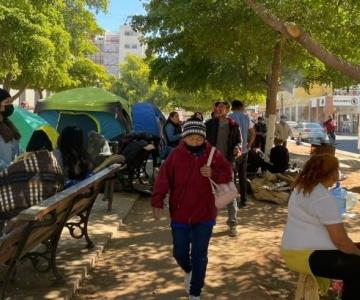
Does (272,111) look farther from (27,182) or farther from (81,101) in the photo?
(27,182)

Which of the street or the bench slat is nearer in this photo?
the bench slat

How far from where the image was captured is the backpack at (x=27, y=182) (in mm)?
4105

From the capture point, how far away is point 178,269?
568 centimetres

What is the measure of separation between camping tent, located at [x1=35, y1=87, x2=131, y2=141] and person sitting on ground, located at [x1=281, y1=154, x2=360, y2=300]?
10870 mm

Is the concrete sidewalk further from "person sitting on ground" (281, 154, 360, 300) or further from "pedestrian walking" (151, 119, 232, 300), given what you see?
"person sitting on ground" (281, 154, 360, 300)

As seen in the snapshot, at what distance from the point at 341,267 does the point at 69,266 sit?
278 centimetres

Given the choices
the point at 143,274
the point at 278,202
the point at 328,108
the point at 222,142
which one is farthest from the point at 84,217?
the point at 328,108

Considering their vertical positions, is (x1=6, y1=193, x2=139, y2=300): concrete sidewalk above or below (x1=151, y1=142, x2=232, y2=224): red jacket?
below

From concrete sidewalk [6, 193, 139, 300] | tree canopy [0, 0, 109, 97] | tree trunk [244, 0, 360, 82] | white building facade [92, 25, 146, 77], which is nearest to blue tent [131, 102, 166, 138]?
tree canopy [0, 0, 109, 97]

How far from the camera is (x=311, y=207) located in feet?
12.2

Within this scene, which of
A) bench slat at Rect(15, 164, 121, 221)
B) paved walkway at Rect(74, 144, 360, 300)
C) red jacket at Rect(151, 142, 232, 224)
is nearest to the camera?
bench slat at Rect(15, 164, 121, 221)

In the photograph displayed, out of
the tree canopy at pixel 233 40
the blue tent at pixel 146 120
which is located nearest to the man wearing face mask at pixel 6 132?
the tree canopy at pixel 233 40

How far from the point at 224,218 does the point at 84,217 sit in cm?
289

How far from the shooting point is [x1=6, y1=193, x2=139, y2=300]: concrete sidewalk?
4605 mm
